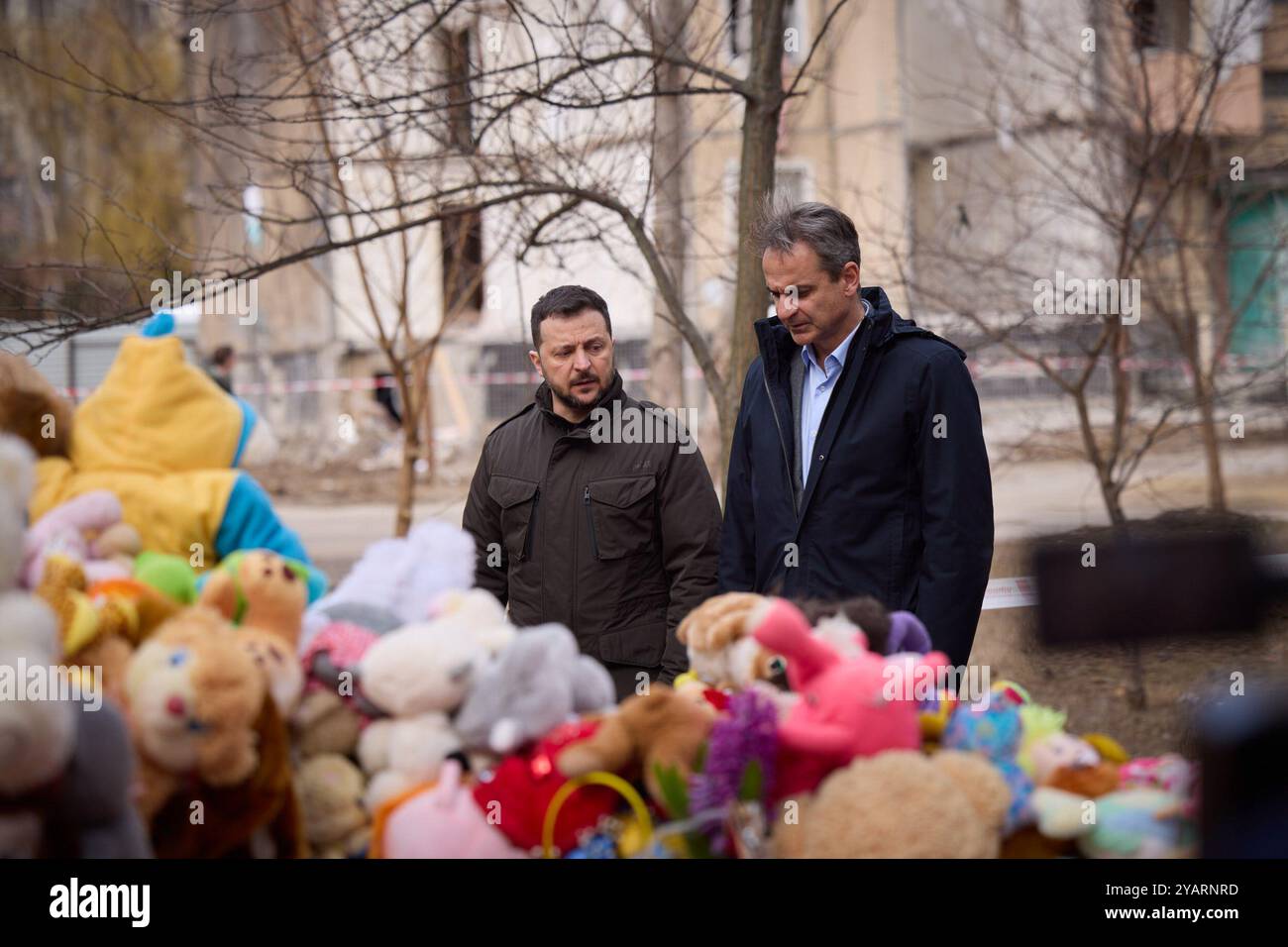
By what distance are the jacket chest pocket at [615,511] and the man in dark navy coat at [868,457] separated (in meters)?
0.37

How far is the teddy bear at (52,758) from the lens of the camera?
165 cm

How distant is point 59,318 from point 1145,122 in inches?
207

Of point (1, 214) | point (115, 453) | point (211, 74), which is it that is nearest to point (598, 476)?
point (115, 453)

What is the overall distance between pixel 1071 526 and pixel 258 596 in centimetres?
821

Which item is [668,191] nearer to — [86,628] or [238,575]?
[238,575]

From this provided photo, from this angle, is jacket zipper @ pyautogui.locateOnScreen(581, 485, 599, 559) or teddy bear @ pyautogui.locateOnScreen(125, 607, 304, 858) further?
jacket zipper @ pyautogui.locateOnScreen(581, 485, 599, 559)

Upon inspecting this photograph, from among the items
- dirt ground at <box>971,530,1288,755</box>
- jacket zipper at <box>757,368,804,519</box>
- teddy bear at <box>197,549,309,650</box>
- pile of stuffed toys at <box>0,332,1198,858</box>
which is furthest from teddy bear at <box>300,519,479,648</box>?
dirt ground at <box>971,530,1288,755</box>

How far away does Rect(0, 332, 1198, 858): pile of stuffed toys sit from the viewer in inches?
73.6

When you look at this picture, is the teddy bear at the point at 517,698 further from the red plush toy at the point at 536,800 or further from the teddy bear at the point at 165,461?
the teddy bear at the point at 165,461

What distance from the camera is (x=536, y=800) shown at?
2051mm

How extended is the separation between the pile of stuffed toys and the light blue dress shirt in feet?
3.79

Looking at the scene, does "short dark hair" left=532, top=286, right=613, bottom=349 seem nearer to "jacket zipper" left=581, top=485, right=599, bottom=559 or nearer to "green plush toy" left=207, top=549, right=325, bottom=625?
"jacket zipper" left=581, top=485, right=599, bottom=559
